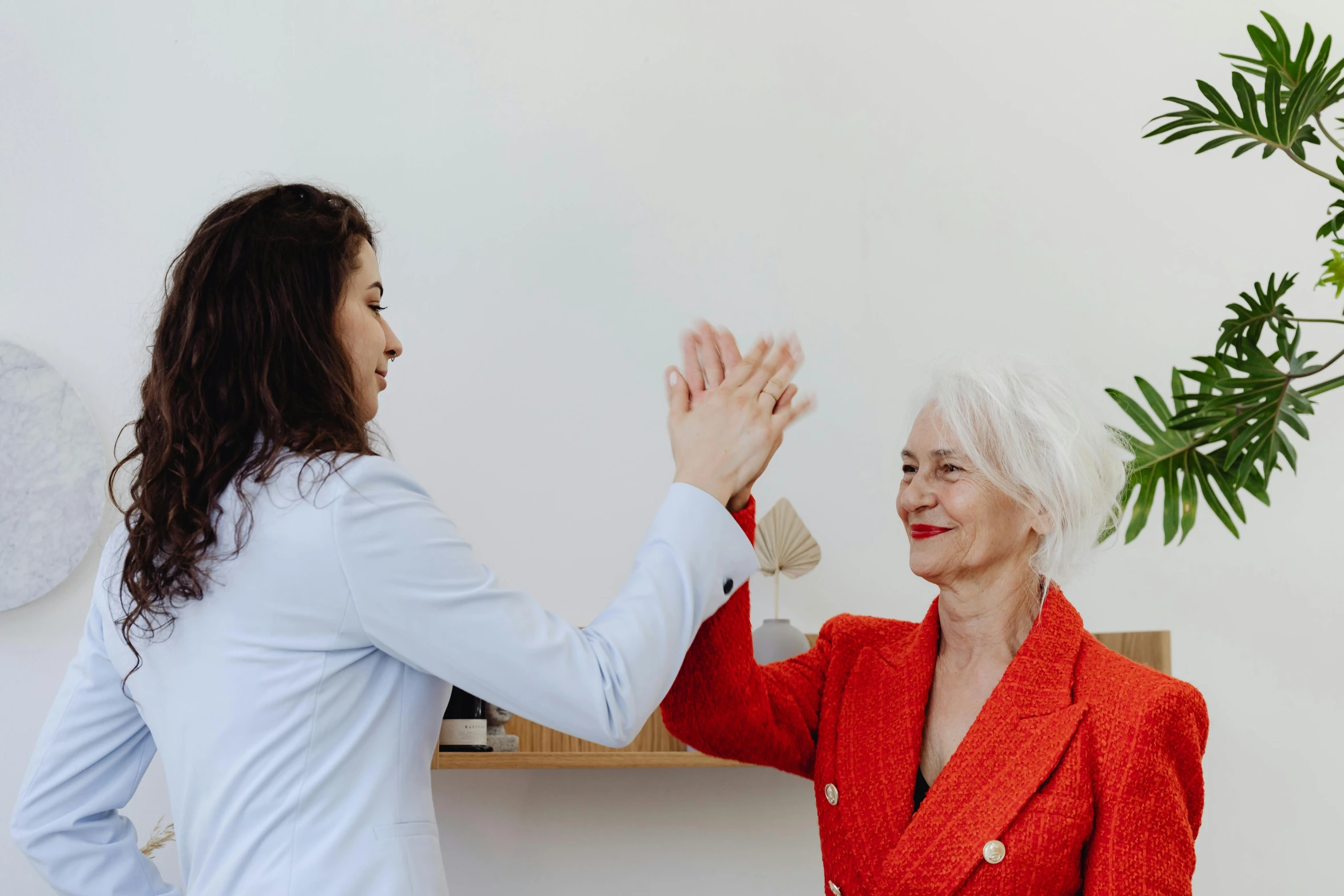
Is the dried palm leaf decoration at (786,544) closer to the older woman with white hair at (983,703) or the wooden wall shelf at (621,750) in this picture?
the wooden wall shelf at (621,750)

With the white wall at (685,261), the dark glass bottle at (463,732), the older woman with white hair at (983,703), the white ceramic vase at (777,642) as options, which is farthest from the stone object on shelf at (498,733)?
the older woman with white hair at (983,703)

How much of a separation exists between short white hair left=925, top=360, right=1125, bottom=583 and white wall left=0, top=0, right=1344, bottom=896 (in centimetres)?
119

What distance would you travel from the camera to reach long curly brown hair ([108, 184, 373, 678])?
1.09 meters

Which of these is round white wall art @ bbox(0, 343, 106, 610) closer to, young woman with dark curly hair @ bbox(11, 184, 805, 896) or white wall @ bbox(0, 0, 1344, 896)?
white wall @ bbox(0, 0, 1344, 896)

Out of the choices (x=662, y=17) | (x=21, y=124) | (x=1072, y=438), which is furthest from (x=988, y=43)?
(x=21, y=124)

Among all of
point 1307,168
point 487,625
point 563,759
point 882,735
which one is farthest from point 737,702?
point 1307,168

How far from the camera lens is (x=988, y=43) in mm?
2857

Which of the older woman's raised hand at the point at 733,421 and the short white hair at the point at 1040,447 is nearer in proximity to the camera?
the older woman's raised hand at the point at 733,421

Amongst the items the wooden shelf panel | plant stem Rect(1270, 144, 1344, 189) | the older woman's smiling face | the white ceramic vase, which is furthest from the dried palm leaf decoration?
plant stem Rect(1270, 144, 1344, 189)

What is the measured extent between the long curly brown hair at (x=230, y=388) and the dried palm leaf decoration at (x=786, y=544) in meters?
1.45

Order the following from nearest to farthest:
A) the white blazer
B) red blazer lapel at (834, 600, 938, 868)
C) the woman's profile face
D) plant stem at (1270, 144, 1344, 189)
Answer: the white blazer
the woman's profile face
red blazer lapel at (834, 600, 938, 868)
plant stem at (1270, 144, 1344, 189)

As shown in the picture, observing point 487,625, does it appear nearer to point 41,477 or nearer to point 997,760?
point 997,760

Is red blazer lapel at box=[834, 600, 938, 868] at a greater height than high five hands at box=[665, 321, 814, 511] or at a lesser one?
lesser

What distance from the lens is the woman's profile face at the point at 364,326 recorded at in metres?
1.21
